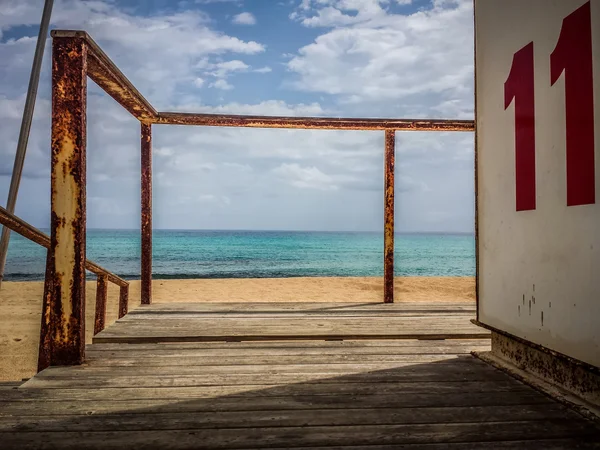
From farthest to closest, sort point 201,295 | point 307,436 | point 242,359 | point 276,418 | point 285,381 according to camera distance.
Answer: point 201,295 → point 242,359 → point 285,381 → point 276,418 → point 307,436

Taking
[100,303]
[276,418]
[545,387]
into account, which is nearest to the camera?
[276,418]

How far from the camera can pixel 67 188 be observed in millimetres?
2438

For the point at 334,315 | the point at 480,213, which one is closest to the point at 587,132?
the point at 480,213

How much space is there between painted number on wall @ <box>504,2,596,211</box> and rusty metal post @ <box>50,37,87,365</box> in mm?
2312

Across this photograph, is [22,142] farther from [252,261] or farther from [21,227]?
[252,261]

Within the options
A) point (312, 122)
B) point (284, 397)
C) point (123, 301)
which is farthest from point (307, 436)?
point (312, 122)

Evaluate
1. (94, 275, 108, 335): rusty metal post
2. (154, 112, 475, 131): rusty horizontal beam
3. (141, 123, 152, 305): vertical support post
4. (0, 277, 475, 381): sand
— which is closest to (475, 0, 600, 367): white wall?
(154, 112, 475, 131): rusty horizontal beam

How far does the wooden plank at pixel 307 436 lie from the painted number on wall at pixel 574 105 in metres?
0.90

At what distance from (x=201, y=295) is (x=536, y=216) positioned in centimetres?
1356

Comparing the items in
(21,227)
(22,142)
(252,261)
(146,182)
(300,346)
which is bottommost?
(252,261)

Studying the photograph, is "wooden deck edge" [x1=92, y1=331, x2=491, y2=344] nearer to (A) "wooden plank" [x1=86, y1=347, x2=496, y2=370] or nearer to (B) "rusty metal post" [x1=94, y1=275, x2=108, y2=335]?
(A) "wooden plank" [x1=86, y1=347, x2=496, y2=370]

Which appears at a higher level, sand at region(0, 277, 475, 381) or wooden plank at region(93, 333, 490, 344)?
wooden plank at region(93, 333, 490, 344)

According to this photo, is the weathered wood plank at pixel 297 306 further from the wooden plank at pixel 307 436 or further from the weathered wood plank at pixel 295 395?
the wooden plank at pixel 307 436

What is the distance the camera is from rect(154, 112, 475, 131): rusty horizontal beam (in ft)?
14.1
